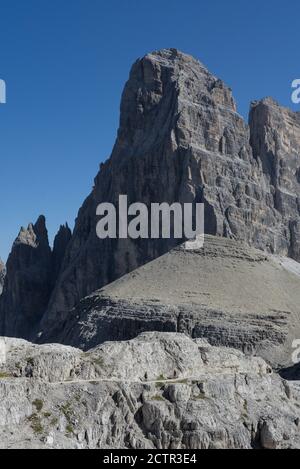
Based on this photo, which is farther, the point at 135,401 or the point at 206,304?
the point at 206,304

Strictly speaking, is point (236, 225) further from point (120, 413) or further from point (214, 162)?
point (120, 413)

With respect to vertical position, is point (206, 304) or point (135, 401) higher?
point (206, 304)

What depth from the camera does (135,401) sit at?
137 feet

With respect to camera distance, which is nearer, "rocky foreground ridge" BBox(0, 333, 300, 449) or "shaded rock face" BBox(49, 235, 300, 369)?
"rocky foreground ridge" BBox(0, 333, 300, 449)

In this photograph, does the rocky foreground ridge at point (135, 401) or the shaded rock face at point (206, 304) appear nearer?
the rocky foreground ridge at point (135, 401)

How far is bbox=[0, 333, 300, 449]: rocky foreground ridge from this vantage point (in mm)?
38094

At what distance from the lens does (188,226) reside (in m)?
187

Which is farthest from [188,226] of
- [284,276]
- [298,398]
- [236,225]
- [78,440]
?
[78,440]

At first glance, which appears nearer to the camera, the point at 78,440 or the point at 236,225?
the point at 78,440

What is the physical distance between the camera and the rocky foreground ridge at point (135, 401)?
38094 millimetres

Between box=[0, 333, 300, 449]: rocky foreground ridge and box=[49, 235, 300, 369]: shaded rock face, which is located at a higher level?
box=[49, 235, 300, 369]: shaded rock face

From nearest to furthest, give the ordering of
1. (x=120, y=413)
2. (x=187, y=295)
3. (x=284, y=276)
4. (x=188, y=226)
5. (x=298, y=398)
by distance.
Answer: (x=120, y=413), (x=298, y=398), (x=187, y=295), (x=284, y=276), (x=188, y=226)

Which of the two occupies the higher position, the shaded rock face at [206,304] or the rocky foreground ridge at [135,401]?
the shaded rock face at [206,304]
